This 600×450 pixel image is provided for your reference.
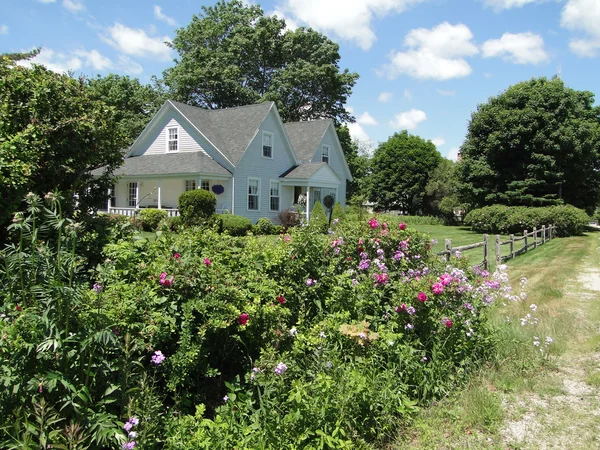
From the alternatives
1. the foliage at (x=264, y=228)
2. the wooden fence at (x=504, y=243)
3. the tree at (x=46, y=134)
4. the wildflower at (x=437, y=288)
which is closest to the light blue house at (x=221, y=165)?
the foliage at (x=264, y=228)

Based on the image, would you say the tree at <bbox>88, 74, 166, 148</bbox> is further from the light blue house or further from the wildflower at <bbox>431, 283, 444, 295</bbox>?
the wildflower at <bbox>431, 283, 444, 295</bbox>

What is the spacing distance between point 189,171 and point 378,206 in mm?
29988

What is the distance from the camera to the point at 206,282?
3586 mm

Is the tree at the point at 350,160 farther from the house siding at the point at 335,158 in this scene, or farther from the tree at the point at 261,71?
the house siding at the point at 335,158

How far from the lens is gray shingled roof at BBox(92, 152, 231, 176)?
74.8ft

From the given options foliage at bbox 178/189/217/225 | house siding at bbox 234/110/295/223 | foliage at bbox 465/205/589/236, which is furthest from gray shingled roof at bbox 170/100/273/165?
foliage at bbox 465/205/589/236

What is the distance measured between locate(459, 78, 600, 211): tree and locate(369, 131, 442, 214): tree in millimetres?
16700

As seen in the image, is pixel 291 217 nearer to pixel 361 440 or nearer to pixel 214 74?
pixel 214 74

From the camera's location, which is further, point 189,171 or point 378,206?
point 378,206

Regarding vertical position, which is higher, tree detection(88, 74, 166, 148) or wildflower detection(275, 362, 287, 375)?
tree detection(88, 74, 166, 148)

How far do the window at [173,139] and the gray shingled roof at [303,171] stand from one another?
644 cm

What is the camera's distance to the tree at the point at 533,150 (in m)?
26.0

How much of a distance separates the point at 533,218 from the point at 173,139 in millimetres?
20794

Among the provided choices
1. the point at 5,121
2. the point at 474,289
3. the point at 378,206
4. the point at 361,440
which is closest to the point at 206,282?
the point at 361,440
